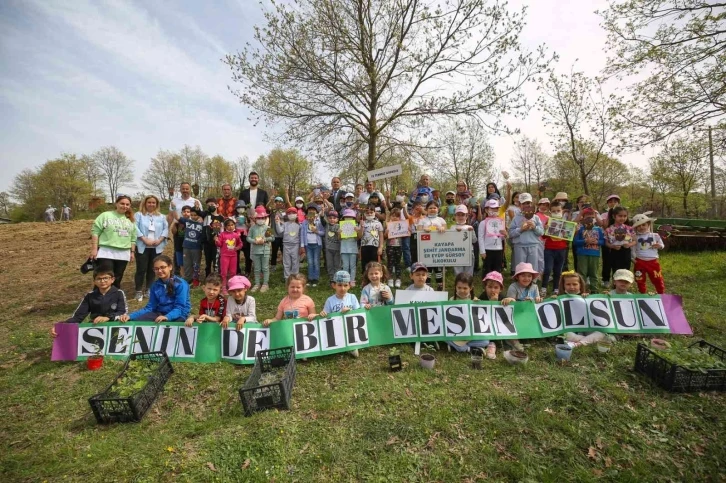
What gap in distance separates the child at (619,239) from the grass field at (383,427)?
3222 millimetres

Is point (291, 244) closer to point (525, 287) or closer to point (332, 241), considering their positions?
point (332, 241)

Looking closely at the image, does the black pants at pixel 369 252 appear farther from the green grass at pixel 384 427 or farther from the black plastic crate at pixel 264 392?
the black plastic crate at pixel 264 392

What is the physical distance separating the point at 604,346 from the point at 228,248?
7.46 metres

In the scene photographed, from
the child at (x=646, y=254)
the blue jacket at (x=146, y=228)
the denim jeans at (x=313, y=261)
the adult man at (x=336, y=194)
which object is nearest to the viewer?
the child at (x=646, y=254)

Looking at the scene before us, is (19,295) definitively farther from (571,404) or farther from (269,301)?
(571,404)

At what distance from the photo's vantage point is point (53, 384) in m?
4.32

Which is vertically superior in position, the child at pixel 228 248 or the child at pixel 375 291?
the child at pixel 228 248

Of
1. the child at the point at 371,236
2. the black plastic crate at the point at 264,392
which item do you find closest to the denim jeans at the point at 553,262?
the child at the point at 371,236

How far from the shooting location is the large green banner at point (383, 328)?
468cm

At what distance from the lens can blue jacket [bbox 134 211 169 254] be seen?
723 centimetres

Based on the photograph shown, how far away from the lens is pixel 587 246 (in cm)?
719

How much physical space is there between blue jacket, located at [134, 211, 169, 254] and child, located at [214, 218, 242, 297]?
113cm

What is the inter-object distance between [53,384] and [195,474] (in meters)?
3.04

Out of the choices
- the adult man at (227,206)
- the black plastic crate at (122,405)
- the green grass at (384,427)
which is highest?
the adult man at (227,206)
